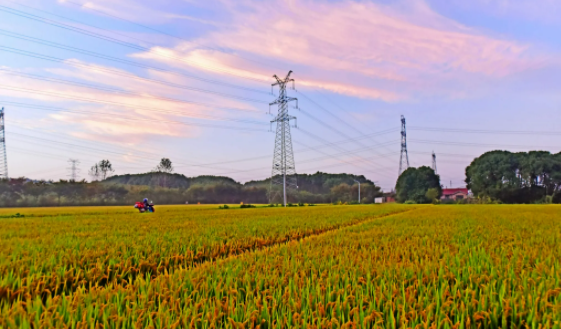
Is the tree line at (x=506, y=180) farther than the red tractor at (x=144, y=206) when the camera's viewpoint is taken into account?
Yes

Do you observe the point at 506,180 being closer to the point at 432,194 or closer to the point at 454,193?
the point at 432,194

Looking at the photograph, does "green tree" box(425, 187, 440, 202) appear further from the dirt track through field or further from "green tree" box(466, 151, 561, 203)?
the dirt track through field

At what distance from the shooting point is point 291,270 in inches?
153

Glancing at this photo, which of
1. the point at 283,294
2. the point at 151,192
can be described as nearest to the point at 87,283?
the point at 283,294

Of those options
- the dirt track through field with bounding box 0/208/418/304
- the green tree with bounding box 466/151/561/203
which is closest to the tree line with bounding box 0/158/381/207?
the green tree with bounding box 466/151/561/203

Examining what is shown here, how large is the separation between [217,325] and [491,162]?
83103 mm

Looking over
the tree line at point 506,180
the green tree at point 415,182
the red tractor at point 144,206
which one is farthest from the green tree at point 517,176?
the red tractor at point 144,206

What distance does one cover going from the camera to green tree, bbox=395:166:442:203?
7875cm

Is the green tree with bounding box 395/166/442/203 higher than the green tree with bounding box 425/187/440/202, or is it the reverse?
the green tree with bounding box 395/166/442/203

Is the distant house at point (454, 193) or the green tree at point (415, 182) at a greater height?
the green tree at point (415, 182)

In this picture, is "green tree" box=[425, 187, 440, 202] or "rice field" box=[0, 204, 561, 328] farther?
"green tree" box=[425, 187, 440, 202]

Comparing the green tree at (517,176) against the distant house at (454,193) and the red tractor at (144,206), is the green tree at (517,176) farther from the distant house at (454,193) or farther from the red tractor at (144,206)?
the red tractor at (144,206)

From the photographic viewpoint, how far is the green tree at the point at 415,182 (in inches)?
3100

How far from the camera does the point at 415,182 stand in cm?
7944
